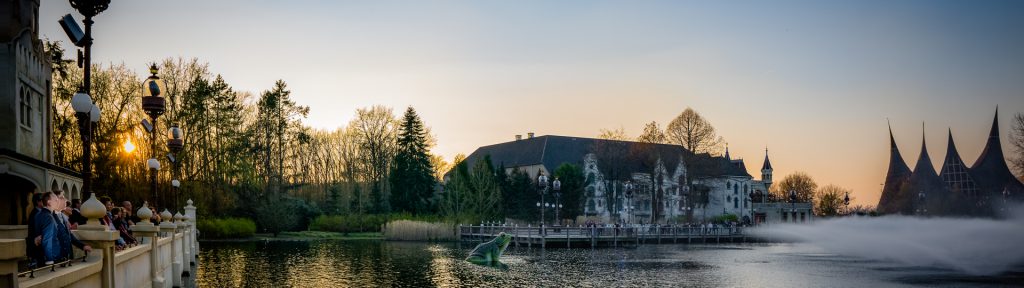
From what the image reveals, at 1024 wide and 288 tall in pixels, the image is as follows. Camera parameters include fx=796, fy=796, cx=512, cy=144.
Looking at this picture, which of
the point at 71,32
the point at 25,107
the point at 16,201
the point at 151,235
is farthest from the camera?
the point at 25,107

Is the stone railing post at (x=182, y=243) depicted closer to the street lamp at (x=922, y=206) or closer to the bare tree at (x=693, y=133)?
the bare tree at (x=693, y=133)

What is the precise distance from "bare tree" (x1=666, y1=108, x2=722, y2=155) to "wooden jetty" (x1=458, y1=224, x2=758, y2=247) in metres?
7.94

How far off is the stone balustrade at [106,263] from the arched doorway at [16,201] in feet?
16.3

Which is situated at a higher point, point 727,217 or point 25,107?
point 25,107

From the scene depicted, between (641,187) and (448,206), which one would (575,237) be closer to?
(448,206)

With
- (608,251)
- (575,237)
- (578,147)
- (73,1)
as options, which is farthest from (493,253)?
(578,147)

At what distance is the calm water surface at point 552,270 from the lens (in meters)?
31.3

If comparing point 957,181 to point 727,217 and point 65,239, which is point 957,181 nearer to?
point 727,217

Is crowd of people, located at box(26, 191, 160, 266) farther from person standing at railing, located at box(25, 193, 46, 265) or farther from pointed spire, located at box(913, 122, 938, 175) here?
pointed spire, located at box(913, 122, 938, 175)

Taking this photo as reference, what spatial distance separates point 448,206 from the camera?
72625mm

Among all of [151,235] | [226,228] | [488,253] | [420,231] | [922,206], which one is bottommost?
[922,206]

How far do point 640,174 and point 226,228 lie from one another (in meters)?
48.1

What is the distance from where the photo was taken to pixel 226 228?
61.0 meters

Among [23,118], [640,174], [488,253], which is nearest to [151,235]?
[23,118]
